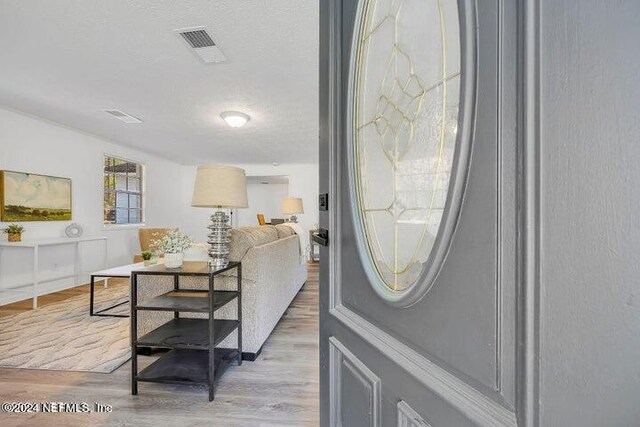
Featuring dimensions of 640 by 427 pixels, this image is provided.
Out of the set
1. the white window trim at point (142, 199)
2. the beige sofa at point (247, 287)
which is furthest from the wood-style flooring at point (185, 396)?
the white window trim at point (142, 199)

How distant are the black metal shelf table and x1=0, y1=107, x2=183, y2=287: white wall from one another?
3.26m

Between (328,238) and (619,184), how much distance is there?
68cm

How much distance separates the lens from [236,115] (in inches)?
159

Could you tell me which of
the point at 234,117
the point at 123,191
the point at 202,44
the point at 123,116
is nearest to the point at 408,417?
the point at 202,44

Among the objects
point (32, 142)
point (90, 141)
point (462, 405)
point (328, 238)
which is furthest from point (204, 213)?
point (462, 405)

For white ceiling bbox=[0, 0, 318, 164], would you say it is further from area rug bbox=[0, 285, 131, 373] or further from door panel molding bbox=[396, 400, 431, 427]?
area rug bbox=[0, 285, 131, 373]

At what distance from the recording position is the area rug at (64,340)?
234cm

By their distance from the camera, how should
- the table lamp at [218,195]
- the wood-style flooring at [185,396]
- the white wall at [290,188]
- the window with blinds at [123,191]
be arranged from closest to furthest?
the wood-style flooring at [185,396], the table lamp at [218,195], the window with blinds at [123,191], the white wall at [290,188]

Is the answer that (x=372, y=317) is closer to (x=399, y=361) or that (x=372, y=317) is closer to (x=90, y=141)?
(x=399, y=361)

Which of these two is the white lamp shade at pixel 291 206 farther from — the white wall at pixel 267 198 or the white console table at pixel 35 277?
the white wall at pixel 267 198

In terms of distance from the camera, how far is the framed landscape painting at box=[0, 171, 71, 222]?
3953 millimetres

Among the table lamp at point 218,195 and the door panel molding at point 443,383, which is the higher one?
the table lamp at point 218,195

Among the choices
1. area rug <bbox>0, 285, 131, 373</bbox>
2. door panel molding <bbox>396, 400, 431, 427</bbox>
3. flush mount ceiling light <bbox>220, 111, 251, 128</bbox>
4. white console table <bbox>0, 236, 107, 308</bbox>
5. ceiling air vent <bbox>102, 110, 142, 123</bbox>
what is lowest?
area rug <bbox>0, 285, 131, 373</bbox>

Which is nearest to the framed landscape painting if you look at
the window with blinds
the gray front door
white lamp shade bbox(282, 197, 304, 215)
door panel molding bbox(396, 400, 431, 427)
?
A: the window with blinds
